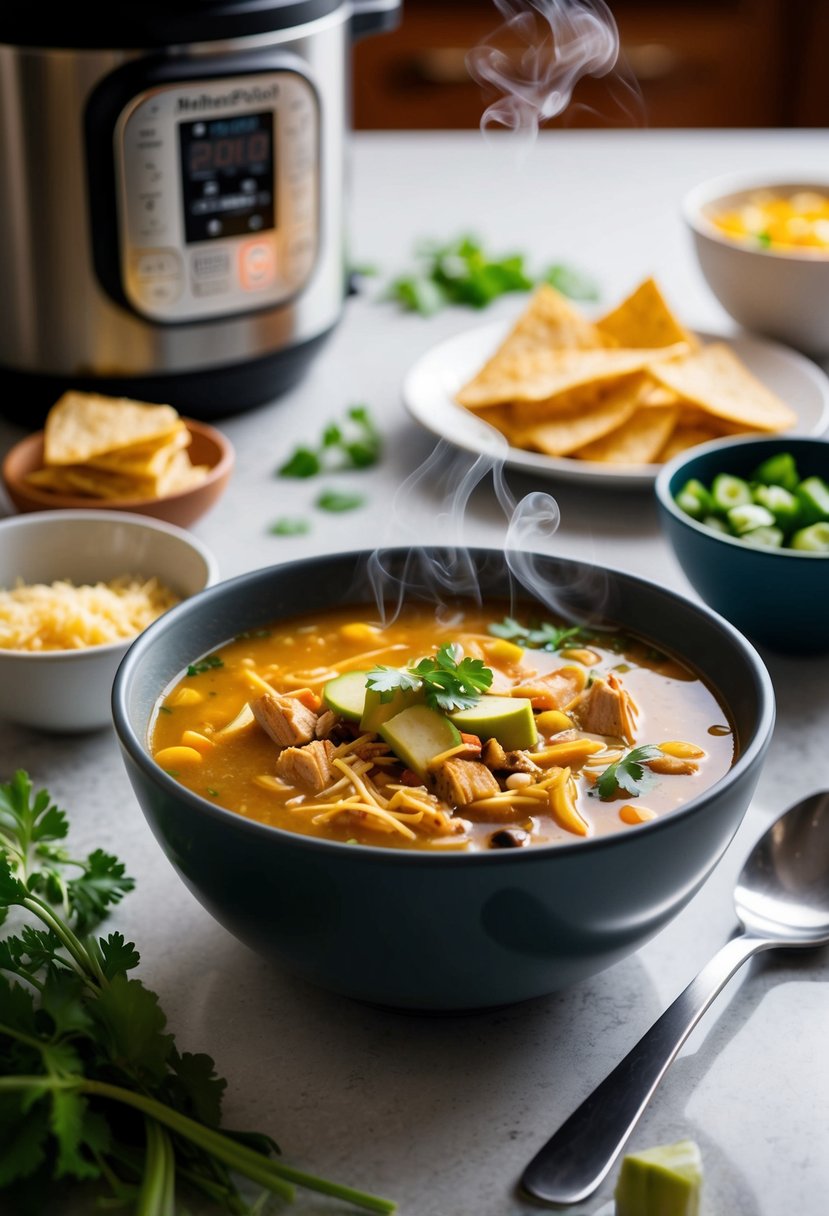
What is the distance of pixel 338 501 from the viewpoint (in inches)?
75.9

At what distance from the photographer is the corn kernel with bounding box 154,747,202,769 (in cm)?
113

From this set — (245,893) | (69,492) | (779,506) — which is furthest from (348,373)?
(245,893)

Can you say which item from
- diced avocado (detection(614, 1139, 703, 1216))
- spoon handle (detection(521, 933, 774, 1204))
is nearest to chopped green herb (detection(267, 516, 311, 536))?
spoon handle (detection(521, 933, 774, 1204))

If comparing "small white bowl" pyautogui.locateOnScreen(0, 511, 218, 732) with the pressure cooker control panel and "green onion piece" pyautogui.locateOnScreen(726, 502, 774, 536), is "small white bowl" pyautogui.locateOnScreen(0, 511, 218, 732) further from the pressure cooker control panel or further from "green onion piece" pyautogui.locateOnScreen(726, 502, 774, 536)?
"green onion piece" pyautogui.locateOnScreen(726, 502, 774, 536)

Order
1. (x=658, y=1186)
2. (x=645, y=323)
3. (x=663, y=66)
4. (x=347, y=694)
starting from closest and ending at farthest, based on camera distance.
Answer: (x=658, y=1186), (x=347, y=694), (x=645, y=323), (x=663, y=66)

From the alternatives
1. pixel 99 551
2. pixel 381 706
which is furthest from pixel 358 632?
pixel 99 551

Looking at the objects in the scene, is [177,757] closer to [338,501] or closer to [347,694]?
[347,694]

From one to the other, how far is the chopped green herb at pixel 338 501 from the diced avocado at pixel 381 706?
84 centimetres

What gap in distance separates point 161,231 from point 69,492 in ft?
1.17

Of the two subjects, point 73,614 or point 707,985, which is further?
point 73,614

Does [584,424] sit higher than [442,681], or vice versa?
[442,681]

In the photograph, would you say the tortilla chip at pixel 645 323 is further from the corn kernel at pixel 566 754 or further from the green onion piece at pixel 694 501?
the corn kernel at pixel 566 754

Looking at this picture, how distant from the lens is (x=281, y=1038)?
1078 mm

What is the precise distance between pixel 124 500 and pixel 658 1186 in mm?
1136
